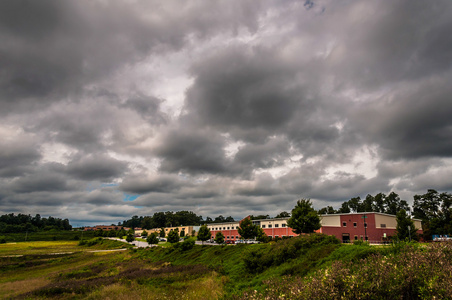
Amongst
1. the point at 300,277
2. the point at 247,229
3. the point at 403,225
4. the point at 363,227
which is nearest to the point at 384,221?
the point at 363,227

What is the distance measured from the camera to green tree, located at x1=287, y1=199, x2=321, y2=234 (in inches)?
1604

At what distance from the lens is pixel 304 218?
40750 mm

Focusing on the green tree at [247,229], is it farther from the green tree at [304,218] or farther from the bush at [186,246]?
the green tree at [304,218]

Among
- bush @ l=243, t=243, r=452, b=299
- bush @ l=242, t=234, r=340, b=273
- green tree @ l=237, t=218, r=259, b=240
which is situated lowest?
green tree @ l=237, t=218, r=259, b=240

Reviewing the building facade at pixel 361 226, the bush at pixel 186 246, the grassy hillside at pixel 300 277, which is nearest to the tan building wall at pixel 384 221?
the building facade at pixel 361 226

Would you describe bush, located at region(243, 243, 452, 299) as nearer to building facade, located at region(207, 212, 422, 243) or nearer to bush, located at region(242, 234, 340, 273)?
bush, located at region(242, 234, 340, 273)

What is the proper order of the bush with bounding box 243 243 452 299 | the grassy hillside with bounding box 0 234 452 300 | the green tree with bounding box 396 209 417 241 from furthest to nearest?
1. the green tree with bounding box 396 209 417 241
2. the grassy hillside with bounding box 0 234 452 300
3. the bush with bounding box 243 243 452 299

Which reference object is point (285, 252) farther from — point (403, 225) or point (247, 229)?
point (403, 225)

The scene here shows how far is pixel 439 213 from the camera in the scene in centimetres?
10462

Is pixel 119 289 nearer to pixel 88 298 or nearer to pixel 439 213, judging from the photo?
pixel 88 298

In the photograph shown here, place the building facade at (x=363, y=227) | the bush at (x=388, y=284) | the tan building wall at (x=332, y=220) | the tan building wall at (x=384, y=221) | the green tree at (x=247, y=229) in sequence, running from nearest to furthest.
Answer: the bush at (x=388, y=284)
the building facade at (x=363, y=227)
the tan building wall at (x=384, y=221)
the green tree at (x=247, y=229)
the tan building wall at (x=332, y=220)

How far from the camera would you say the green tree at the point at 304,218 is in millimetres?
40750

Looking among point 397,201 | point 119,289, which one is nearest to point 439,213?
point 397,201

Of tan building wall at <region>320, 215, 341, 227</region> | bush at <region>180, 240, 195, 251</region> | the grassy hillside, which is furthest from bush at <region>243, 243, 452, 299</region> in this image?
tan building wall at <region>320, 215, 341, 227</region>
